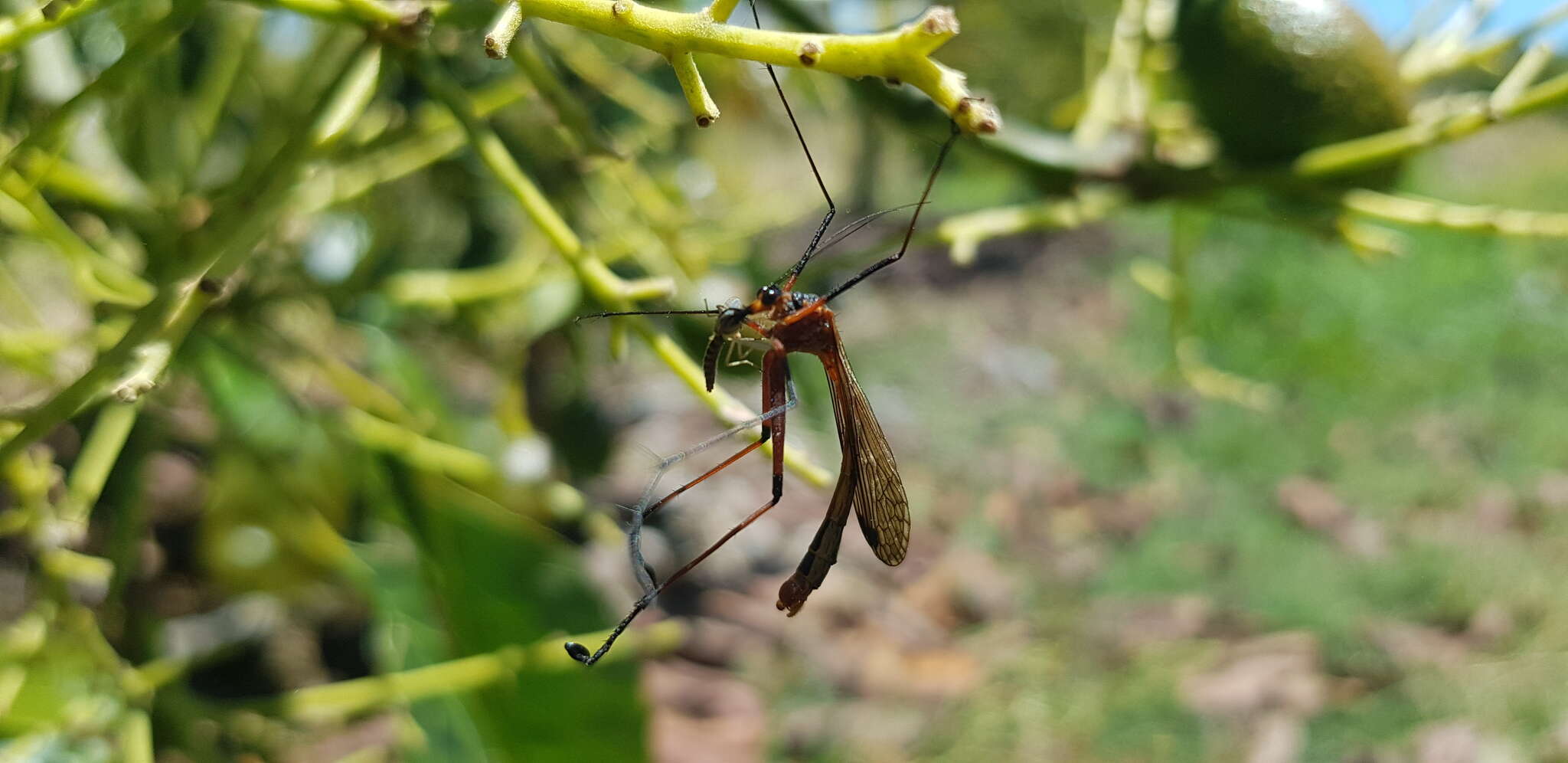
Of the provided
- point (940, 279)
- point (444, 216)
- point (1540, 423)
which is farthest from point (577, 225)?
point (940, 279)

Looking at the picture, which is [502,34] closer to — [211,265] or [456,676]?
[211,265]

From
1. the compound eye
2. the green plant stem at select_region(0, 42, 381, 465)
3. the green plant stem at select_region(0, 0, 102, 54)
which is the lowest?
the compound eye

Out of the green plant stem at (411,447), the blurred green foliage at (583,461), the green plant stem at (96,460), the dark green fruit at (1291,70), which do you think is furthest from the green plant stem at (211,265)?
the dark green fruit at (1291,70)

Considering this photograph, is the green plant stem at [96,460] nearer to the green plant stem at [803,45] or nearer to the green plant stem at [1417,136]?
the green plant stem at [803,45]

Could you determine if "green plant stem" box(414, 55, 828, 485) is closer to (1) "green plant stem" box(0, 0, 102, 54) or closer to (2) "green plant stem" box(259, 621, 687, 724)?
(1) "green plant stem" box(0, 0, 102, 54)

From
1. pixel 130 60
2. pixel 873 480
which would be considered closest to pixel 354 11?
pixel 130 60

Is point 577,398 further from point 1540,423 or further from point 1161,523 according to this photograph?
point 1540,423

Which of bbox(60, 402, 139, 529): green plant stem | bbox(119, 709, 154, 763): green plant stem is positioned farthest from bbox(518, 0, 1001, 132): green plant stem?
bbox(119, 709, 154, 763): green plant stem
